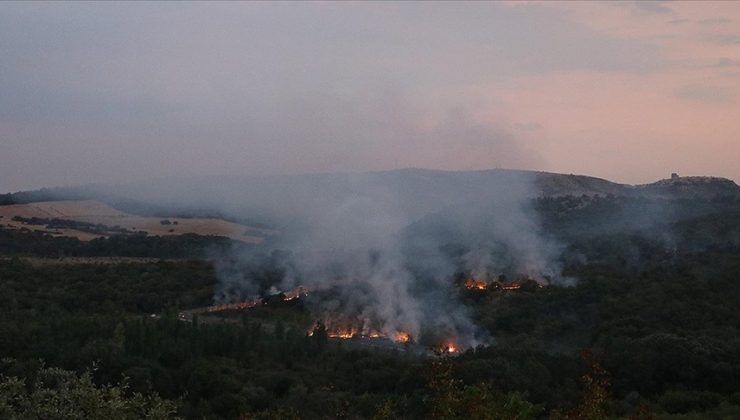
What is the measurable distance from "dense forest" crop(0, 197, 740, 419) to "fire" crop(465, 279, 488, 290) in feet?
2.54

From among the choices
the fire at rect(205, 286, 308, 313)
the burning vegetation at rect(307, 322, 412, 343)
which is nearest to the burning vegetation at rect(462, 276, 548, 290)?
the burning vegetation at rect(307, 322, 412, 343)

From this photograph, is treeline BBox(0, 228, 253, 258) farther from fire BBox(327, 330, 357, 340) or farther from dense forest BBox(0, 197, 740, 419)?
fire BBox(327, 330, 357, 340)

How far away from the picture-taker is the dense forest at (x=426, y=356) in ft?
47.9

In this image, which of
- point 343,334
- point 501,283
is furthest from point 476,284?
point 343,334

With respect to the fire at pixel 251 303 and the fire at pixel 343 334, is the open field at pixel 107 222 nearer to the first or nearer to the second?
the fire at pixel 251 303

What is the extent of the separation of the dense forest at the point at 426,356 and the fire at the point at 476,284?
2.54 ft

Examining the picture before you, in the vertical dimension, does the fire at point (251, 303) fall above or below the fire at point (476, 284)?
below

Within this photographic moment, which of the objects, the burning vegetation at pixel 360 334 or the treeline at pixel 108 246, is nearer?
the burning vegetation at pixel 360 334

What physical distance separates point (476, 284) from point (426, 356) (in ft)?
48.0

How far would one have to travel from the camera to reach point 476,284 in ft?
136

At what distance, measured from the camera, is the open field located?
8344cm

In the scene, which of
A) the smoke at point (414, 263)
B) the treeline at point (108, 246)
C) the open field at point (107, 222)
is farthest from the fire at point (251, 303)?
the open field at point (107, 222)

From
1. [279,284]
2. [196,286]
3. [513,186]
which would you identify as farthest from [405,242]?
[513,186]

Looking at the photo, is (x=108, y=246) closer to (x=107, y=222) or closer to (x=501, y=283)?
(x=107, y=222)
